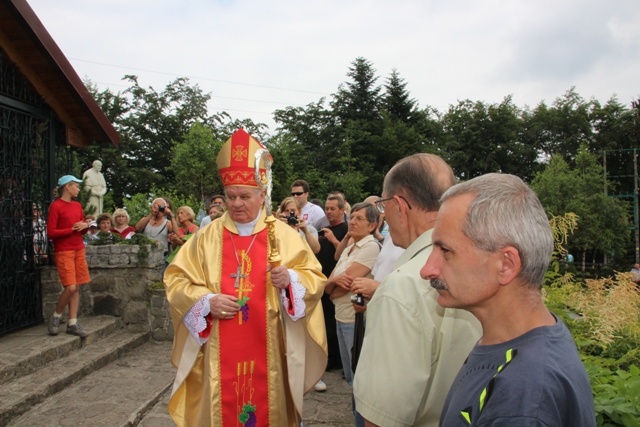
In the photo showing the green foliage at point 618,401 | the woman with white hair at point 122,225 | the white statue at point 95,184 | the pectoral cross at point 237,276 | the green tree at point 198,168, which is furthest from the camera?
the green tree at point 198,168

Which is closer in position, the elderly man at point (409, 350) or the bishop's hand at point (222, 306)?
the elderly man at point (409, 350)

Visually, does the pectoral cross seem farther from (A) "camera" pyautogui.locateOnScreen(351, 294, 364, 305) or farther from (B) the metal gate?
(B) the metal gate

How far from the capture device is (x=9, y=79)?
6250 mm

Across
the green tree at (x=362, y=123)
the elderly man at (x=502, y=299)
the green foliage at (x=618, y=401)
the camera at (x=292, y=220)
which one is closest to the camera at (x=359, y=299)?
the green foliage at (x=618, y=401)

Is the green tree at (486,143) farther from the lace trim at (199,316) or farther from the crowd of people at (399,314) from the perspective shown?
the lace trim at (199,316)

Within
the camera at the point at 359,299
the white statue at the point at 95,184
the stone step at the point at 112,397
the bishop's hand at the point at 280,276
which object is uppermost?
the white statue at the point at 95,184

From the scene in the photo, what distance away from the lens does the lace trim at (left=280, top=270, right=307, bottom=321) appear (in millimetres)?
3396

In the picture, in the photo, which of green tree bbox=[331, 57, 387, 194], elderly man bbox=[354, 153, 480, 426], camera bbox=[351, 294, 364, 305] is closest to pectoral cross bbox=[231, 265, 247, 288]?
camera bbox=[351, 294, 364, 305]

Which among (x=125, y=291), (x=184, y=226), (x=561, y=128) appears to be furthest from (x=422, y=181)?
(x=561, y=128)

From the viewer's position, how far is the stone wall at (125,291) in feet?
23.6

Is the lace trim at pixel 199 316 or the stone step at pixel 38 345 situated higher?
the lace trim at pixel 199 316

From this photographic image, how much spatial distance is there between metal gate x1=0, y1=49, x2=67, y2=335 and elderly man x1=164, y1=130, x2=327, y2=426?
373cm

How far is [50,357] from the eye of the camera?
18.3 ft

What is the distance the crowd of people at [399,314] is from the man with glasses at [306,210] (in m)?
2.66
